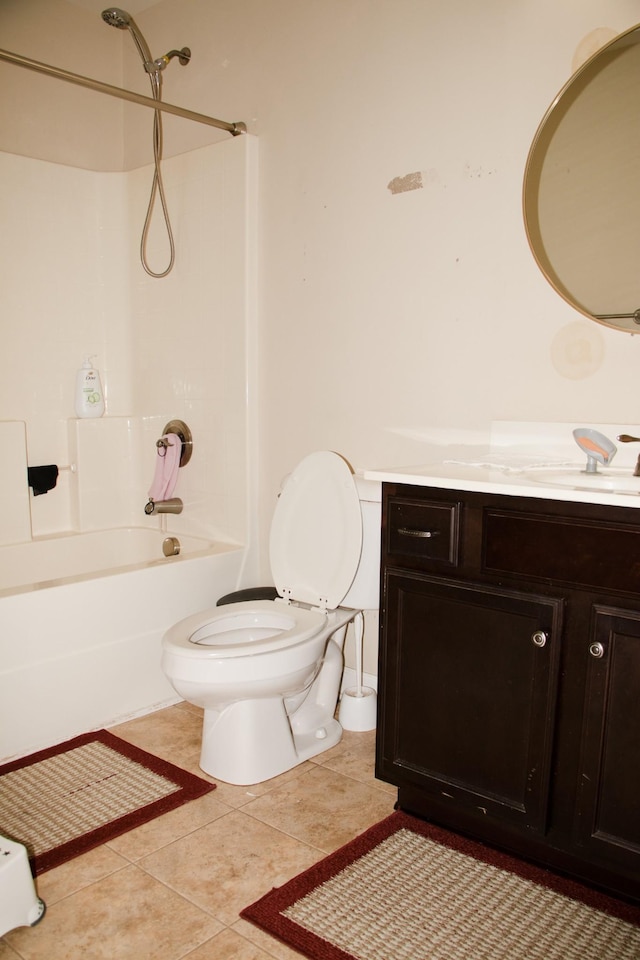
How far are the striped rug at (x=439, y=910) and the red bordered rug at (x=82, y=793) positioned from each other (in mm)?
463

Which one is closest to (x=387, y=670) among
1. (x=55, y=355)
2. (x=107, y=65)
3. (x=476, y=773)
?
(x=476, y=773)

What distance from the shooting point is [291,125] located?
8.08ft

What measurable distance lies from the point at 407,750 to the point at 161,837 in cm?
61

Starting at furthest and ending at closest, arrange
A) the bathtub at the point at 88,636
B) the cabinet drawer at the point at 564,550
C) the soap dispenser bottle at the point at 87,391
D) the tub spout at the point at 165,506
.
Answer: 1. the soap dispenser bottle at the point at 87,391
2. the tub spout at the point at 165,506
3. the bathtub at the point at 88,636
4. the cabinet drawer at the point at 564,550

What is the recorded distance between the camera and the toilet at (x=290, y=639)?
1.87 metres

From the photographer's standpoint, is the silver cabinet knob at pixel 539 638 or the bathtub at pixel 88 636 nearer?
the silver cabinet knob at pixel 539 638

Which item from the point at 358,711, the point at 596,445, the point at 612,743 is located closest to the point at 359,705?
the point at 358,711

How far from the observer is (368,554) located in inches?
81.0

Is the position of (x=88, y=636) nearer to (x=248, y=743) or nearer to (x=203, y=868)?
(x=248, y=743)

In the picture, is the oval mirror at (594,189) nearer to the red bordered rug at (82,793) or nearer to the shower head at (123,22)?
the shower head at (123,22)

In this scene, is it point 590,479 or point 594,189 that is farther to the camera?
point 594,189

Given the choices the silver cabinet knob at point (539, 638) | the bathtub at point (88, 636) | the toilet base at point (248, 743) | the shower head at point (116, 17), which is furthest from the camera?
the shower head at point (116, 17)

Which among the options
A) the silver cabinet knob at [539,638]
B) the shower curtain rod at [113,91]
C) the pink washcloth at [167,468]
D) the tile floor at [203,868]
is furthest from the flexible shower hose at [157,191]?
the silver cabinet knob at [539,638]

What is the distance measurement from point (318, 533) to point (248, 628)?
0.34 metres
